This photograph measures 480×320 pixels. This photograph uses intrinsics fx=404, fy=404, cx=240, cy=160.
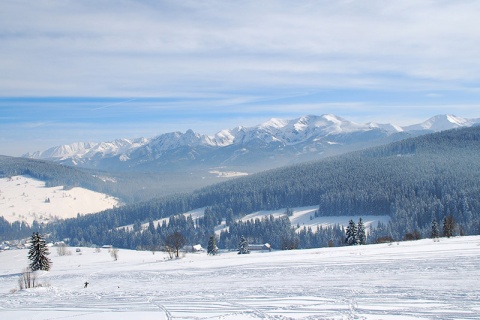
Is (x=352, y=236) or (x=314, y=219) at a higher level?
(x=352, y=236)

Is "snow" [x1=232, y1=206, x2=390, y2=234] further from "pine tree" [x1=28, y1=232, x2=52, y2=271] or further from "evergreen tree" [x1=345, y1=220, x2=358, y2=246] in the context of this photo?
"pine tree" [x1=28, y1=232, x2=52, y2=271]

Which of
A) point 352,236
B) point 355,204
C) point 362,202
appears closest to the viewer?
point 352,236

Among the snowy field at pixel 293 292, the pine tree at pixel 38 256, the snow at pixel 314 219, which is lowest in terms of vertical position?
the snow at pixel 314 219

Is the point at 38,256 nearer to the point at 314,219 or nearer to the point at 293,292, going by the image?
the point at 293,292

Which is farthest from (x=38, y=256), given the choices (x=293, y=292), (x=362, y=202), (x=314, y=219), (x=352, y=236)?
(x=362, y=202)

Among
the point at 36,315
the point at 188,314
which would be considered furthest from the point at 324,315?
the point at 36,315

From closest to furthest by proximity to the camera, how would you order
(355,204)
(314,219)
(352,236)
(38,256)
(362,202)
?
(38,256) → (352,236) → (362,202) → (355,204) → (314,219)

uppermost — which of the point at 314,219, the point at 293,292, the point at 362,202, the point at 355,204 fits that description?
the point at 362,202

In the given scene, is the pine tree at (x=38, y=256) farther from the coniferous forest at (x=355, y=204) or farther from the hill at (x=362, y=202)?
the hill at (x=362, y=202)

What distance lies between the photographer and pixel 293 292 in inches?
977

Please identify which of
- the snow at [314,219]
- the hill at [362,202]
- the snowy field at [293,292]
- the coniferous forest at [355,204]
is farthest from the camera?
the snow at [314,219]

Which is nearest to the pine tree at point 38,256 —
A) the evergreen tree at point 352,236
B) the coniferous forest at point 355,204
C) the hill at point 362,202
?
the evergreen tree at point 352,236

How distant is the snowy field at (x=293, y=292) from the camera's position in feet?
65.5

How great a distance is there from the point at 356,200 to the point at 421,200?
2527 cm
